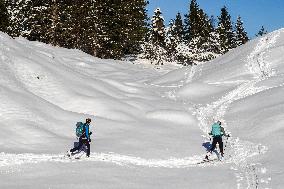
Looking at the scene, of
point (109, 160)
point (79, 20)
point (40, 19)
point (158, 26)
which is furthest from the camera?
point (158, 26)

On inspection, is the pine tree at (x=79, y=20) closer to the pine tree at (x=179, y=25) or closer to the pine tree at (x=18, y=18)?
the pine tree at (x=18, y=18)

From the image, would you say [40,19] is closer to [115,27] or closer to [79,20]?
[79,20]

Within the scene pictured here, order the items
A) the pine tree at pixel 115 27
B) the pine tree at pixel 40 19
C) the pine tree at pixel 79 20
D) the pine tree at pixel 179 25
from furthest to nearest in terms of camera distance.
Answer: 1. the pine tree at pixel 179 25
2. the pine tree at pixel 115 27
3. the pine tree at pixel 79 20
4. the pine tree at pixel 40 19

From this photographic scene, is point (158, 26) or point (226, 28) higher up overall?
point (226, 28)

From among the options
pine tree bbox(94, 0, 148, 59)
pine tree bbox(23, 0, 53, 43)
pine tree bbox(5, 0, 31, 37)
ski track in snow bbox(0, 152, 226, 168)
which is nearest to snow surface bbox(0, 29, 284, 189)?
ski track in snow bbox(0, 152, 226, 168)

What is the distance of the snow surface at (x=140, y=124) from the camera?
15625 mm

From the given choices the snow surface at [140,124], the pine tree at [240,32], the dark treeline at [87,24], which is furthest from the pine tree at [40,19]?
the pine tree at [240,32]

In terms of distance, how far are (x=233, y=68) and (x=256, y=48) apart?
623cm

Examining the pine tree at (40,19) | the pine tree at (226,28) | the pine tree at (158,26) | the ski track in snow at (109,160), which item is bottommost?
the ski track in snow at (109,160)

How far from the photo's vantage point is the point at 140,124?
25578mm

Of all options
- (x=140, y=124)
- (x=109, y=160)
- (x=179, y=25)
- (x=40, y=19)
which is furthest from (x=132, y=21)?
(x=179, y=25)

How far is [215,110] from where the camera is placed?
2973 cm

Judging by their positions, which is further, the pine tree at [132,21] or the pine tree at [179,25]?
the pine tree at [179,25]

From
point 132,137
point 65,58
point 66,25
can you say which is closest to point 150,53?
point 66,25
